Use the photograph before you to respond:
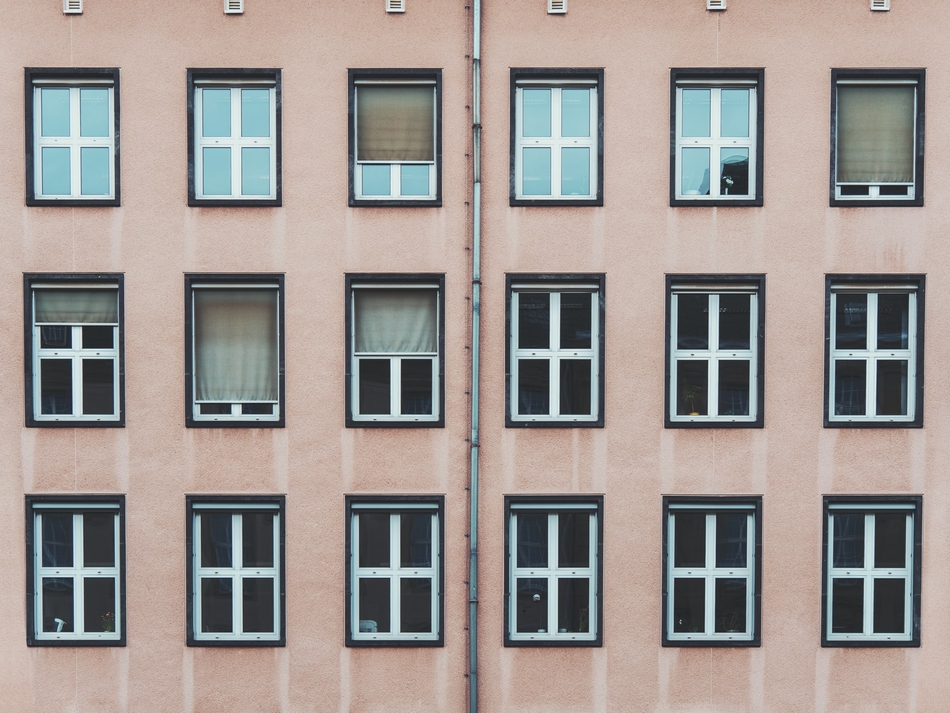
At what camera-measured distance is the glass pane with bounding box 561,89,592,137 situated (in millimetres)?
12234

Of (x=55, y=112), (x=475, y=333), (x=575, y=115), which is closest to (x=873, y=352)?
(x=575, y=115)

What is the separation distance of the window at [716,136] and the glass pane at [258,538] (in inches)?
271

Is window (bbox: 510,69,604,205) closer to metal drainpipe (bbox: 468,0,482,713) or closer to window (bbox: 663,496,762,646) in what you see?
metal drainpipe (bbox: 468,0,482,713)

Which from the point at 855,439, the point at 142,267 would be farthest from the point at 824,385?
the point at 142,267

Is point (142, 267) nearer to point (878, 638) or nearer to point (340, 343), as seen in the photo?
point (340, 343)

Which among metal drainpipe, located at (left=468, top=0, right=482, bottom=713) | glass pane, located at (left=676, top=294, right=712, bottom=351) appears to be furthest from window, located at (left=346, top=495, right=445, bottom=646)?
glass pane, located at (left=676, top=294, right=712, bottom=351)

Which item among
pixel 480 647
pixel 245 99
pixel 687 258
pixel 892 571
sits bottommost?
pixel 480 647

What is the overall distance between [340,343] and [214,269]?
6.12ft

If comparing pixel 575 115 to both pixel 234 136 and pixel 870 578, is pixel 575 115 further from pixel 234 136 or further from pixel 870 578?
pixel 870 578

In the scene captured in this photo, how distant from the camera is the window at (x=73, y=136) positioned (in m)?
12.1

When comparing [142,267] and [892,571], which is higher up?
[142,267]

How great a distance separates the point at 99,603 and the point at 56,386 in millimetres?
2890

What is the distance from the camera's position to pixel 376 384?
1225 cm

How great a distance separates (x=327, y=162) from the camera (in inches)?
473
